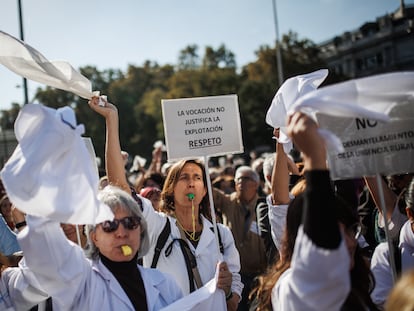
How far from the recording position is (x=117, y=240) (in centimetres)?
242

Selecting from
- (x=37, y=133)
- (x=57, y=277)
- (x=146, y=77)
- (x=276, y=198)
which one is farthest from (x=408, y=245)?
(x=146, y=77)

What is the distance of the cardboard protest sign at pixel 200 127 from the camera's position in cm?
345

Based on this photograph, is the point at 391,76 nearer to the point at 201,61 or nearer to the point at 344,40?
the point at 201,61

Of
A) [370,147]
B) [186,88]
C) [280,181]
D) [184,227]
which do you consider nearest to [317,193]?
[370,147]

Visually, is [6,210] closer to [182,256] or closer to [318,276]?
[182,256]

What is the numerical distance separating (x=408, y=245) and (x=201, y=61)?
205 ft

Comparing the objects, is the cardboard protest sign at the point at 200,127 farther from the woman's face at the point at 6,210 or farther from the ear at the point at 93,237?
the woman's face at the point at 6,210

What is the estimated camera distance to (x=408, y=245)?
2684mm

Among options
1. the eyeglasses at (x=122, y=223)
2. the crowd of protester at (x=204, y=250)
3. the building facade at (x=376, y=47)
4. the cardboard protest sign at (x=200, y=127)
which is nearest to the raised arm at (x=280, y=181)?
the crowd of protester at (x=204, y=250)

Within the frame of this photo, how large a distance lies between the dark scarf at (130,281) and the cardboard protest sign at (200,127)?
1086mm

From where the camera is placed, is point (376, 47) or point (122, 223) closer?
point (122, 223)

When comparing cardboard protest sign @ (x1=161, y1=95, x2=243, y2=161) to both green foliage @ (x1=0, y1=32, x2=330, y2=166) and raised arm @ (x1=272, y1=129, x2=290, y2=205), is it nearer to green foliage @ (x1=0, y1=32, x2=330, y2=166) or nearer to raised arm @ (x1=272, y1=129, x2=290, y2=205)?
raised arm @ (x1=272, y1=129, x2=290, y2=205)

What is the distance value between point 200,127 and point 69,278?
1689 mm

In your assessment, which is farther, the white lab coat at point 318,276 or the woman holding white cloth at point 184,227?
the woman holding white cloth at point 184,227
